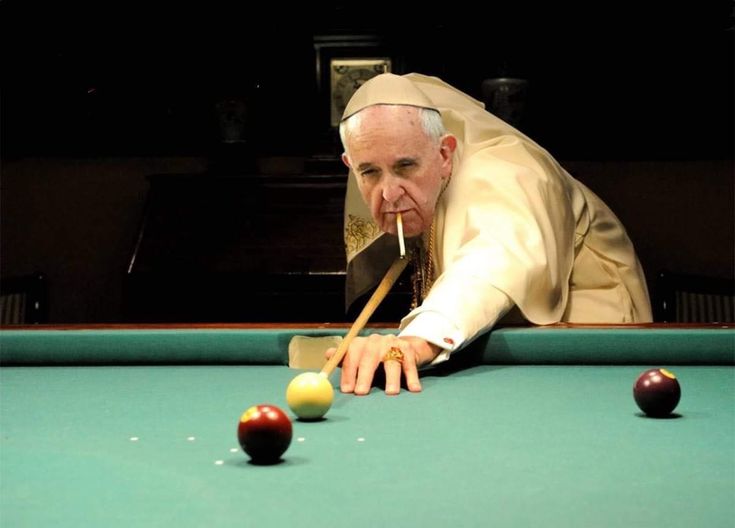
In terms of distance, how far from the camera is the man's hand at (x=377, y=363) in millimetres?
2092

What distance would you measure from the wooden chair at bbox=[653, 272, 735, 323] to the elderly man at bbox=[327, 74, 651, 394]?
1.06 meters

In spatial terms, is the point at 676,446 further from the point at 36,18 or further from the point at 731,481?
A: the point at 36,18

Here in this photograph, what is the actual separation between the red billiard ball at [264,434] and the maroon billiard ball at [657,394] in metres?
0.61

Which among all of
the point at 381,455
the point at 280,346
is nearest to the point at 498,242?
the point at 280,346

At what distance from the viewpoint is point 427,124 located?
2998 millimetres

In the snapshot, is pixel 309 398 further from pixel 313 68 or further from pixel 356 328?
pixel 313 68

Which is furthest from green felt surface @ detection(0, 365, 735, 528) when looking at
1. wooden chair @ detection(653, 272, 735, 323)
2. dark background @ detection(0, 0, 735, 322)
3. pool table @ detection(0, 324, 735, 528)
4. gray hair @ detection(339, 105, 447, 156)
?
dark background @ detection(0, 0, 735, 322)

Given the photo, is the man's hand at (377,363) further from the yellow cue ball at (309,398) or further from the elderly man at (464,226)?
Result: the yellow cue ball at (309,398)

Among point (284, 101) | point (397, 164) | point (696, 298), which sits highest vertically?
point (397, 164)

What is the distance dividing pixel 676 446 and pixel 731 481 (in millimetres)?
211

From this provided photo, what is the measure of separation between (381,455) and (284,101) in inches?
166

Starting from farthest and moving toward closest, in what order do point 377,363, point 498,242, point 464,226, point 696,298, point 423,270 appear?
point 696,298
point 423,270
point 464,226
point 498,242
point 377,363

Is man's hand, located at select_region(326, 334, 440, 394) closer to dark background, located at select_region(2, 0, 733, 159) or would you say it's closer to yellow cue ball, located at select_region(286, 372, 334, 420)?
yellow cue ball, located at select_region(286, 372, 334, 420)

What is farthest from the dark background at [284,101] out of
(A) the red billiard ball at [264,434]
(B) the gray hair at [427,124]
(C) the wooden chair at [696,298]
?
(A) the red billiard ball at [264,434]
